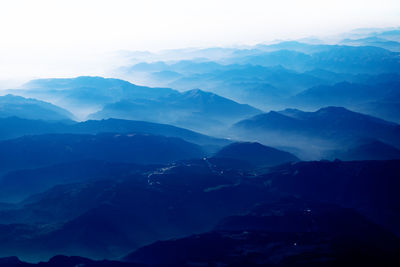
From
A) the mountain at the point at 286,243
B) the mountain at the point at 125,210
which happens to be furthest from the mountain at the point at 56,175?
the mountain at the point at 286,243

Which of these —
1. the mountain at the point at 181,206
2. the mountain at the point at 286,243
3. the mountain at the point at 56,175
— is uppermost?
the mountain at the point at 56,175

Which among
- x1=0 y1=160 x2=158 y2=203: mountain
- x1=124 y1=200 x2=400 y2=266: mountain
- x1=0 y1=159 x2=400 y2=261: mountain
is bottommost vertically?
x1=124 y1=200 x2=400 y2=266: mountain

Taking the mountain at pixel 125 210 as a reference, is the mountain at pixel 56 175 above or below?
above

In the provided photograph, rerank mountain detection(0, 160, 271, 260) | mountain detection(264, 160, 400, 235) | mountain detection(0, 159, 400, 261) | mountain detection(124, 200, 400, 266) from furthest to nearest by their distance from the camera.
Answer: mountain detection(264, 160, 400, 235) → mountain detection(0, 160, 271, 260) → mountain detection(0, 159, 400, 261) → mountain detection(124, 200, 400, 266)

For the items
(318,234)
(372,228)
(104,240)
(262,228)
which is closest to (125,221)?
(104,240)

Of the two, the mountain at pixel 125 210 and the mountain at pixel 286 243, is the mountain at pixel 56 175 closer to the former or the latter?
the mountain at pixel 125 210

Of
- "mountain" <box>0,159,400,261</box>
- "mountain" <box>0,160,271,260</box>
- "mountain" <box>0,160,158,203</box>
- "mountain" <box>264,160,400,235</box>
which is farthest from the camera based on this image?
"mountain" <box>0,160,158,203</box>

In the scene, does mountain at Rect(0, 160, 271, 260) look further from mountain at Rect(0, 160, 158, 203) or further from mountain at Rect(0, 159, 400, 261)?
mountain at Rect(0, 160, 158, 203)

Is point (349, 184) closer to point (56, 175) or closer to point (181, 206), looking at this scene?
point (181, 206)

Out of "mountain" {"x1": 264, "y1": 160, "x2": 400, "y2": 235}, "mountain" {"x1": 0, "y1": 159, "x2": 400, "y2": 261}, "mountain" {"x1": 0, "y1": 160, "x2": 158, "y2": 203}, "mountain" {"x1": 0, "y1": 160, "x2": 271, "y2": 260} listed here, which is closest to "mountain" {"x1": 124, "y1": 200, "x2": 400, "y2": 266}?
"mountain" {"x1": 0, "y1": 159, "x2": 400, "y2": 261}
